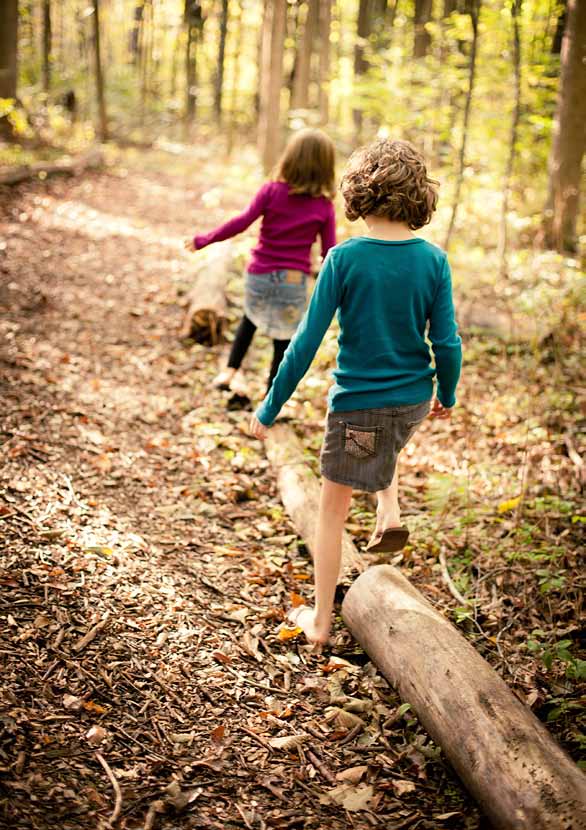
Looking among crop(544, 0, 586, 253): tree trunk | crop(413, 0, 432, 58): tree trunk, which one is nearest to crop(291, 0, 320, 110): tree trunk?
crop(413, 0, 432, 58): tree trunk

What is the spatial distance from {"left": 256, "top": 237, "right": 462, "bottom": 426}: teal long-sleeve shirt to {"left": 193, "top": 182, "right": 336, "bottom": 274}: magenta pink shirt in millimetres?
2242

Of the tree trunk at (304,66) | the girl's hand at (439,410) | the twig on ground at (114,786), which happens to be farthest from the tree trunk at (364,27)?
the twig on ground at (114,786)

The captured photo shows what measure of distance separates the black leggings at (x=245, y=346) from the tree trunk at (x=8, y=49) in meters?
12.7

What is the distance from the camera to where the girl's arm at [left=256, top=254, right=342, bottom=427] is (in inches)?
99.3

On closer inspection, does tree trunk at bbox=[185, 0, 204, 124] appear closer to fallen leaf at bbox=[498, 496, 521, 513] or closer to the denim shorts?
fallen leaf at bbox=[498, 496, 521, 513]

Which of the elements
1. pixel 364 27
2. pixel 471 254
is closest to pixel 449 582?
pixel 471 254

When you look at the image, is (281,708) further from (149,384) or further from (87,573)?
(149,384)

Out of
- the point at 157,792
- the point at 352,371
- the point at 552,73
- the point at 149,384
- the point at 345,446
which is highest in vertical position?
the point at 552,73

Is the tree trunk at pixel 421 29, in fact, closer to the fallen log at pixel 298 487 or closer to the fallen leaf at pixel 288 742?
the fallen log at pixel 298 487

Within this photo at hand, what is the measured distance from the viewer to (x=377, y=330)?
253cm

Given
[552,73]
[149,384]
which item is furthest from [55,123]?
[149,384]

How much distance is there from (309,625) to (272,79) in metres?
12.1

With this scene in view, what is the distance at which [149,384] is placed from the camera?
5.66 m

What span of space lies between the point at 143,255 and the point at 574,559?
7379 millimetres
